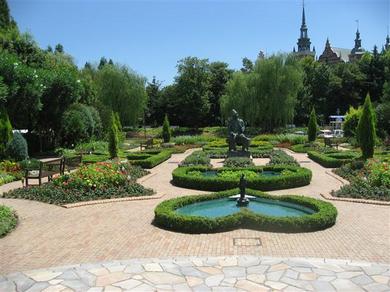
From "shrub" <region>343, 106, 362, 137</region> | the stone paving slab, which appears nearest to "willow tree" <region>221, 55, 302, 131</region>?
"shrub" <region>343, 106, 362, 137</region>

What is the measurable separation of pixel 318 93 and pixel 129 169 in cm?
4615

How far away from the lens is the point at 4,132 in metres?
19.5

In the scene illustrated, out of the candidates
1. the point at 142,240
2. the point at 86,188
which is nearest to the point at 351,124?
the point at 86,188

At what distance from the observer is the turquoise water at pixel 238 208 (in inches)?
438

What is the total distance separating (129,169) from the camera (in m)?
18.3

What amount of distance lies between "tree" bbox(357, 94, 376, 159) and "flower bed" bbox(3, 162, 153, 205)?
10.4 m

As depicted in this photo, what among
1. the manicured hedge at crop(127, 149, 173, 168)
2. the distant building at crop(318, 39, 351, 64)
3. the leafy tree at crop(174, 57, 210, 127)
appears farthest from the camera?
the distant building at crop(318, 39, 351, 64)

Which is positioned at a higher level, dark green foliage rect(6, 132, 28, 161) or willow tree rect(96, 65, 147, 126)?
willow tree rect(96, 65, 147, 126)

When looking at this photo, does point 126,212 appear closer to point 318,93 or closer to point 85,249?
point 85,249

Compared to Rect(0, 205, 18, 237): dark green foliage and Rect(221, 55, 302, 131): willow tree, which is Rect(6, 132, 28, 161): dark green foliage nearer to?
Rect(0, 205, 18, 237): dark green foliage

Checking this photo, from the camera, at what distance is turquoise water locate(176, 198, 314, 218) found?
1112cm

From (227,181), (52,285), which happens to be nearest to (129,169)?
(227,181)

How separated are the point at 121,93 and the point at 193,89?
9.86 metres

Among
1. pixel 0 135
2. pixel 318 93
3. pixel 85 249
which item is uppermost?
pixel 318 93
